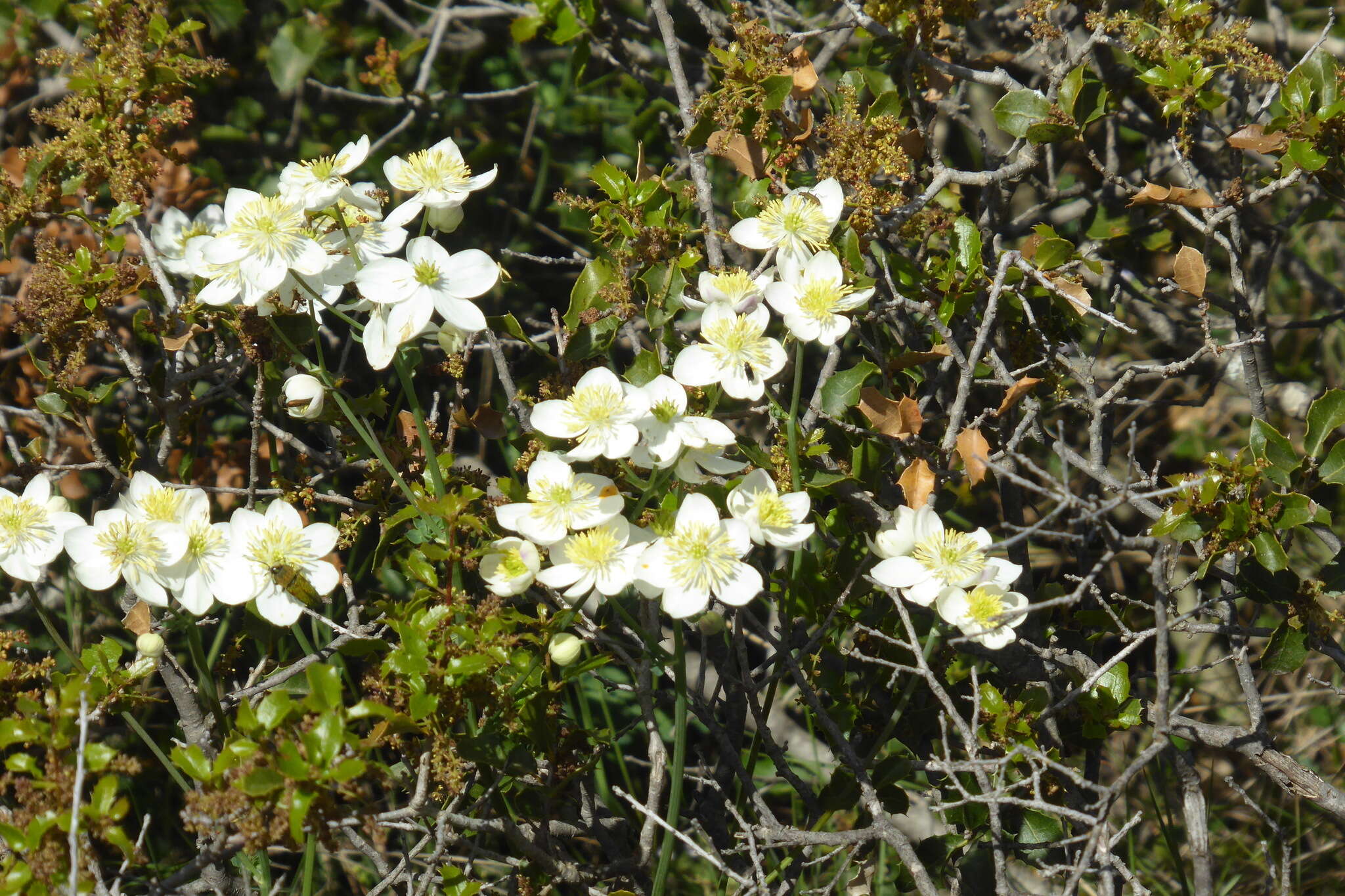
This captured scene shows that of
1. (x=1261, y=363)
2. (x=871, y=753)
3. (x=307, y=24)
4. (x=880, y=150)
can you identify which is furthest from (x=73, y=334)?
(x=1261, y=363)

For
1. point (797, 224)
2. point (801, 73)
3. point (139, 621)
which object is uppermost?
point (801, 73)

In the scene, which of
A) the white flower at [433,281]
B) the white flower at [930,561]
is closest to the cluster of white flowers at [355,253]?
the white flower at [433,281]

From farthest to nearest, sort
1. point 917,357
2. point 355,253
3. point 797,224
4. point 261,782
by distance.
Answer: point 917,357, point 797,224, point 355,253, point 261,782

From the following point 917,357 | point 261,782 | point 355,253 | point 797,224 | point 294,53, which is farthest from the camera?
point 294,53

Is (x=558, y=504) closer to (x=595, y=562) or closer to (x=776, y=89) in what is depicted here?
(x=595, y=562)

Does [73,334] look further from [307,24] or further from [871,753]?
[871,753]

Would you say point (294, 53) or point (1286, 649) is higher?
point (294, 53)

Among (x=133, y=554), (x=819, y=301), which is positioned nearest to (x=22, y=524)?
(x=133, y=554)

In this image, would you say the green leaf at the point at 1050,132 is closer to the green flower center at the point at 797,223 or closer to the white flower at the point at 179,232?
the green flower center at the point at 797,223
